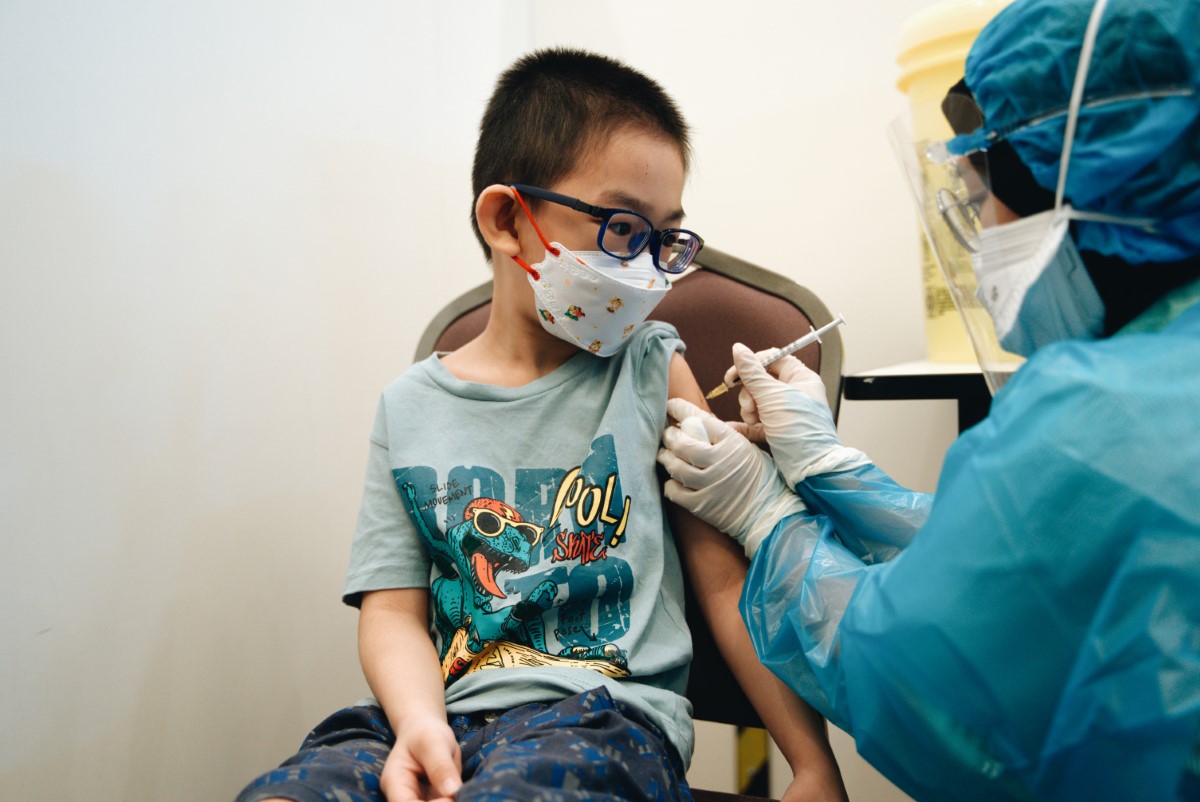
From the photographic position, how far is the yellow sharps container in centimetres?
128

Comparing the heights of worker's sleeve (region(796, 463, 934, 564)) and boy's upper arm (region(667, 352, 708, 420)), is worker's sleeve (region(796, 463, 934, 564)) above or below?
below

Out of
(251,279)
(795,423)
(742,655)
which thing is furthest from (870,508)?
(251,279)

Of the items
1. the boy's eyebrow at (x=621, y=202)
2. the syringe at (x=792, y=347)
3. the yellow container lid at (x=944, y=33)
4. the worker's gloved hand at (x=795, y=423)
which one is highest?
the yellow container lid at (x=944, y=33)

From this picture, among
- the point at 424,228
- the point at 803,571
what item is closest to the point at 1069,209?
the point at 803,571

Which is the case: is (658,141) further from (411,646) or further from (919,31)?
(411,646)

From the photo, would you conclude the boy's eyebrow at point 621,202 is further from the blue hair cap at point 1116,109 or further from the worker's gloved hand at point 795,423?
the blue hair cap at point 1116,109

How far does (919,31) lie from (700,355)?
23.3 inches

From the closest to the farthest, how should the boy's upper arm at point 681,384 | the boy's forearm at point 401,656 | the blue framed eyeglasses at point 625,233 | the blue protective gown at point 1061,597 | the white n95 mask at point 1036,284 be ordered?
the blue protective gown at point 1061,597 < the white n95 mask at point 1036,284 < the boy's forearm at point 401,656 < the blue framed eyeglasses at point 625,233 < the boy's upper arm at point 681,384

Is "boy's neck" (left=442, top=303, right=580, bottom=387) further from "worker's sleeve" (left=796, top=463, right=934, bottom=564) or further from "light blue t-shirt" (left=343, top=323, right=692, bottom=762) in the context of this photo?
"worker's sleeve" (left=796, top=463, right=934, bottom=564)

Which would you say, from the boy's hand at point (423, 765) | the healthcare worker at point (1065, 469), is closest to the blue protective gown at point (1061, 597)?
the healthcare worker at point (1065, 469)

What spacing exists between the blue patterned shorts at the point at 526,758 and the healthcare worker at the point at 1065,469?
0.21m

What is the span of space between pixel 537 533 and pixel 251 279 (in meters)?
0.77

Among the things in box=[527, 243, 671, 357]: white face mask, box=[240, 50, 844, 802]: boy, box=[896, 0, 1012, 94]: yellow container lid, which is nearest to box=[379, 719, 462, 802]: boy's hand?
box=[240, 50, 844, 802]: boy

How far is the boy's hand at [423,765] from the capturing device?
33.1 inches
